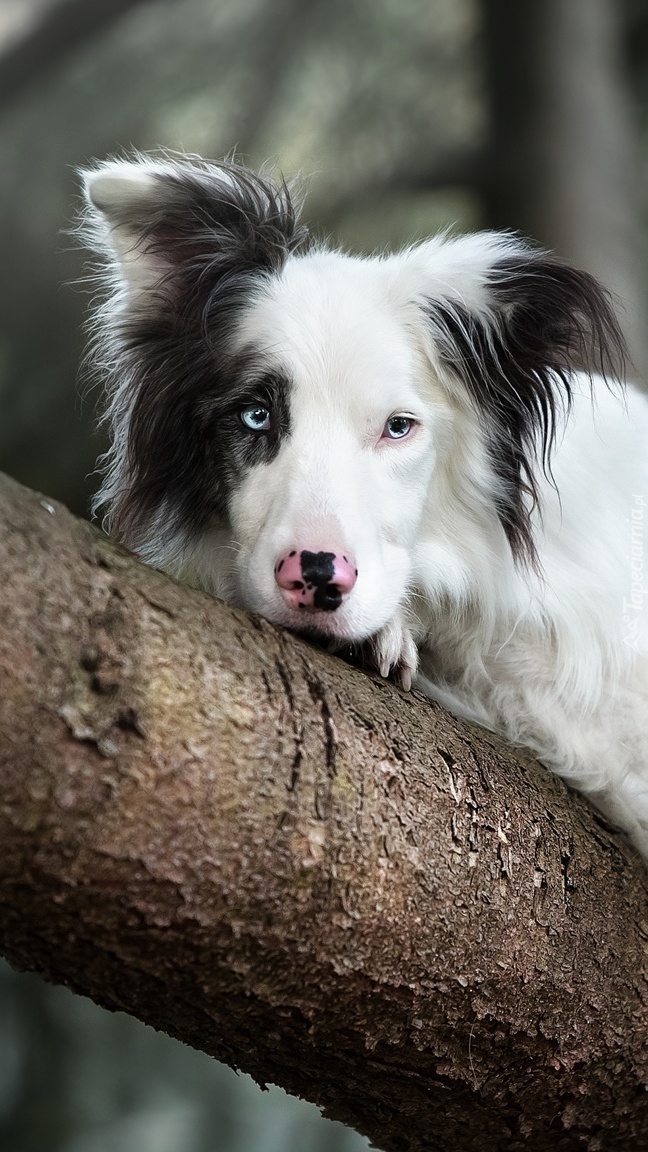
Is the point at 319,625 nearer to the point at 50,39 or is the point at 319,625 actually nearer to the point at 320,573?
the point at 320,573

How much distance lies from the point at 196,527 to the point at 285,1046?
81cm

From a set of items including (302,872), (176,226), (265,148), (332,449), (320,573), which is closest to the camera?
(302,872)

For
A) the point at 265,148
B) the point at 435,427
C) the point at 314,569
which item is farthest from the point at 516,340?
the point at 265,148

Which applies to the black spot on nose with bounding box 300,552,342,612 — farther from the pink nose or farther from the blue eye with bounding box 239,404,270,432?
the blue eye with bounding box 239,404,270,432

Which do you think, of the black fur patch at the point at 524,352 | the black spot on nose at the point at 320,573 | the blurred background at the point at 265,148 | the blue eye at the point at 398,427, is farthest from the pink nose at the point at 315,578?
the blurred background at the point at 265,148

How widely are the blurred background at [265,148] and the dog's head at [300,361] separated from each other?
115 centimetres

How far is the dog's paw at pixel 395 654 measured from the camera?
1526mm

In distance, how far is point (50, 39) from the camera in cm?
359

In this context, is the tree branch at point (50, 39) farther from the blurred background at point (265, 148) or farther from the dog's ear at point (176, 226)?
the dog's ear at point (176, 226)

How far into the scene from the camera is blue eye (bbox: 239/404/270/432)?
64.4 inches

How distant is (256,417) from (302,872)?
73cm

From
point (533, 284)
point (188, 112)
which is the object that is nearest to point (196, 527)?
point (533, 284)

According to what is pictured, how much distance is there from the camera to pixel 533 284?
1.79 metres

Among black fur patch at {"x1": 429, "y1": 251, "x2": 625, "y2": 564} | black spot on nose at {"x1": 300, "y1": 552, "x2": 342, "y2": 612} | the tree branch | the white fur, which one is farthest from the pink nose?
the tree branch
